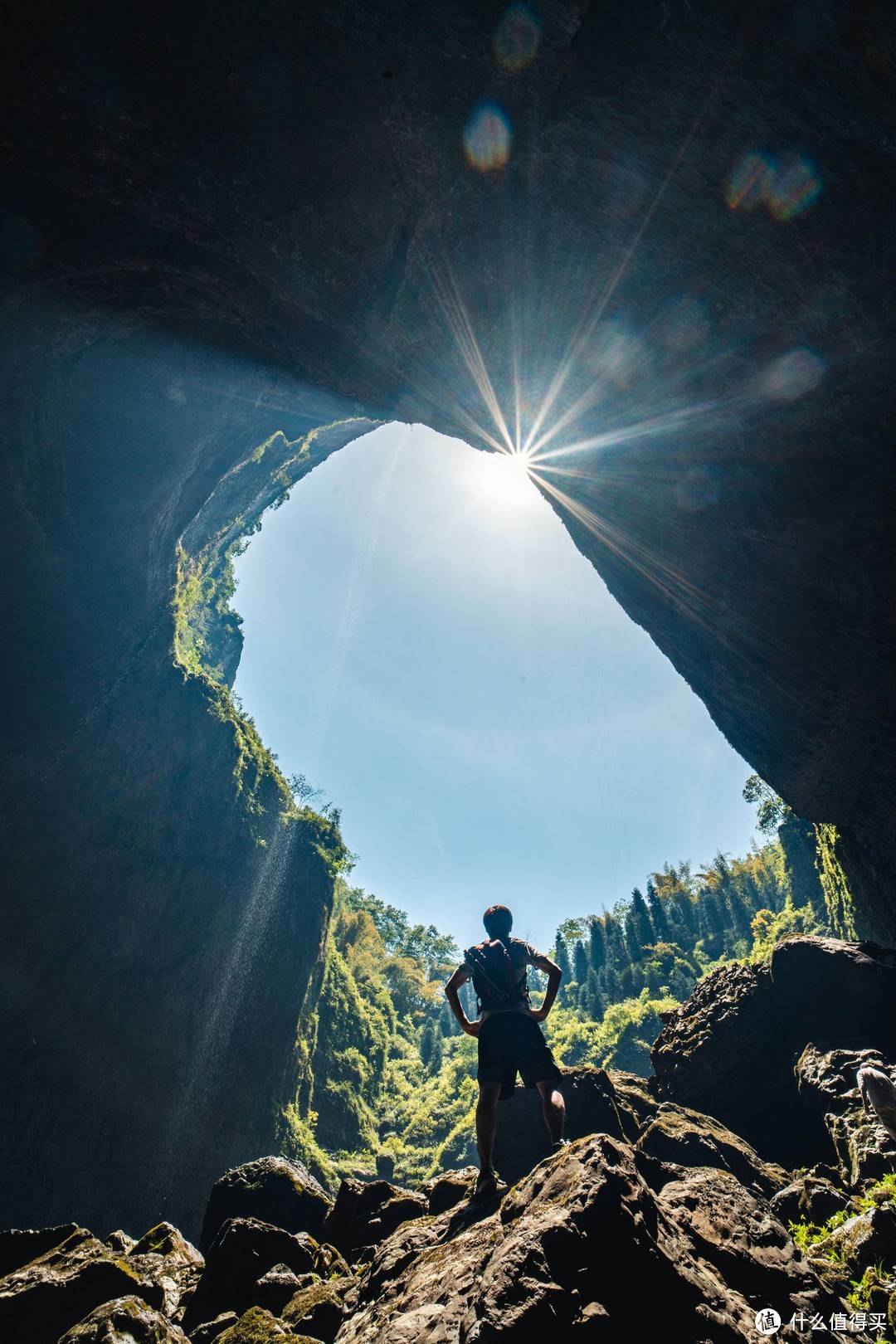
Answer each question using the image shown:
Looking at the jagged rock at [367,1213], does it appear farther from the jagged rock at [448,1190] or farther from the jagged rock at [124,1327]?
the jagged rock at [124,1327]

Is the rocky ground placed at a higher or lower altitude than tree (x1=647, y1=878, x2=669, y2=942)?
lower

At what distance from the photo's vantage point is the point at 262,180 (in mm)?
7695

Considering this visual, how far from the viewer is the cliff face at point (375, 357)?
564 cm

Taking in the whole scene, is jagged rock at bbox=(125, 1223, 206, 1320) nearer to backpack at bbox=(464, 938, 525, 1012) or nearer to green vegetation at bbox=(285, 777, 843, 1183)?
backpack at bbox=(464, 938, 525, 1012)

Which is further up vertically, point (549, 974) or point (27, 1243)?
point (549, 974)

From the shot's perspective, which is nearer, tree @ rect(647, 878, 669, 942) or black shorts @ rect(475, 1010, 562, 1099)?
black shorts @ rect(475, 1010, 562, 1099)

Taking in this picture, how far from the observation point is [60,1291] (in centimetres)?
407

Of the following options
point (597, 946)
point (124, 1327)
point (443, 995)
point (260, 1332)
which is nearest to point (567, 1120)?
point (260, 1332)

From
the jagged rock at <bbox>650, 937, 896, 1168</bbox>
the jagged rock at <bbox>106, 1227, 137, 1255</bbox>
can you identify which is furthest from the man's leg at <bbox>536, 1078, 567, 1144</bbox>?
the jagged rock at <bbox>650, 937, 896, 1168</bbox>

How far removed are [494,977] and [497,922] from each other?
22.0 inches

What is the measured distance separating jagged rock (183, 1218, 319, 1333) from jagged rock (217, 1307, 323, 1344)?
→ 111 centimetres

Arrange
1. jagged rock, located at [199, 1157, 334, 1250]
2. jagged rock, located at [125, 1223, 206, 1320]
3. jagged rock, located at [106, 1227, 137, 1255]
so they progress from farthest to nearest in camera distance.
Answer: jagged rock, located at [199, 1157, 334, 1250] < jagged rock, located at [106, 1227, 137, 1255] < jagged rock, located at [125, 1223, 206, 1320]

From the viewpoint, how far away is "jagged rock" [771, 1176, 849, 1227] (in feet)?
16.6

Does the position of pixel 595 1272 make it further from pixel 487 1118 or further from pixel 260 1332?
pixel 260 1332
